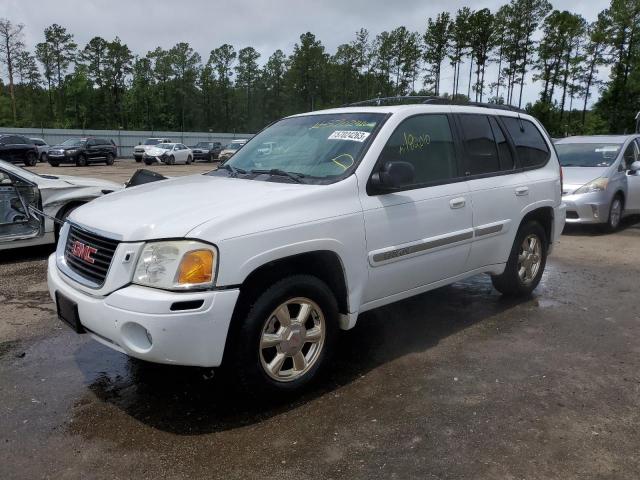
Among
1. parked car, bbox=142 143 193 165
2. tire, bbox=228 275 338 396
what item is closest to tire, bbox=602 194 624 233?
tire, bbox=228 275 338 396

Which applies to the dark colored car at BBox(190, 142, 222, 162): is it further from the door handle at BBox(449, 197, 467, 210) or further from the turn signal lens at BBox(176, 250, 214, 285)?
the turn signal lens at BBox(176, 250, 214, 285)

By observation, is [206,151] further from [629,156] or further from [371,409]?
[371,409]

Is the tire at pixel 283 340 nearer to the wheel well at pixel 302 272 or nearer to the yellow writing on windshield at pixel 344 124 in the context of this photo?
the wheel well at pixel 302 272

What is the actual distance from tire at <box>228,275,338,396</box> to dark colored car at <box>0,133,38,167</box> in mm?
27044

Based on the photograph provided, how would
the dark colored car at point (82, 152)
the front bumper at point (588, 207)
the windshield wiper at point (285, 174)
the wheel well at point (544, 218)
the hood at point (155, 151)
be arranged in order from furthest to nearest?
the hood at point (155, 151) < the dark colored car at point (82, 152) < the front bumper at point (588, 207) < the wheel well at point (544, 218) < the windshield wiper at point (285, 174)

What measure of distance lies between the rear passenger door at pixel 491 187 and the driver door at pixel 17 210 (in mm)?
5484

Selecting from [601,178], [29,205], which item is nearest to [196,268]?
[29,205]

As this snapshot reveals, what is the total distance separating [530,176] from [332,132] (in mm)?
2151

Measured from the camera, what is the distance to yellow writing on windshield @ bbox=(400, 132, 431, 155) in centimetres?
404

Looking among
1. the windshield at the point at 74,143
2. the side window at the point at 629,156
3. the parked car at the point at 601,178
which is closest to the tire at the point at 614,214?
the parked car at the point at 601,178

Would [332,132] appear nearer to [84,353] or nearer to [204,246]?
[204,246]

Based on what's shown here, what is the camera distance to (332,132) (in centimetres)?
408

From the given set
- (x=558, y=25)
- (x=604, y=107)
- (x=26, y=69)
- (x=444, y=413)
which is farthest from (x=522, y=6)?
(x=444, y=413)

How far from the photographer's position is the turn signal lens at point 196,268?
9.41 feet
